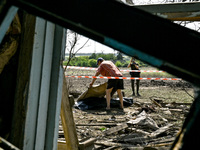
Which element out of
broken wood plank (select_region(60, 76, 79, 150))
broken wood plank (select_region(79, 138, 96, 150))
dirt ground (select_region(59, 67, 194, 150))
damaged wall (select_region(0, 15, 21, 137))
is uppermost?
damaged wall (select_region(0, 15, 21, 137))

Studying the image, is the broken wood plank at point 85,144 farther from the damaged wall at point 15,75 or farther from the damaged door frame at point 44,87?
the damaged wall at point 15,75

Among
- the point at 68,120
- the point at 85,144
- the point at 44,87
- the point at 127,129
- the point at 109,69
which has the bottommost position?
the point at 127,129

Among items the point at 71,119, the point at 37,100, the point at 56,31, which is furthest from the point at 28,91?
the point at 71,119

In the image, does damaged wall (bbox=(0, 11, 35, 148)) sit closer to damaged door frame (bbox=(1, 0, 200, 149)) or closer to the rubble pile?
damaged door frame (bbox=(1, 0, 200, 149))

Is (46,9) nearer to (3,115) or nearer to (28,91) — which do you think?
(28,91)

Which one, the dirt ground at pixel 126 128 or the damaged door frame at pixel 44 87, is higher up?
the damaged door frame at pixel 44 87

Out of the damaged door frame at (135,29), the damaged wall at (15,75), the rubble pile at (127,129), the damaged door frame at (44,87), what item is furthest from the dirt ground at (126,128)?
the damaged door frame at (135,29)

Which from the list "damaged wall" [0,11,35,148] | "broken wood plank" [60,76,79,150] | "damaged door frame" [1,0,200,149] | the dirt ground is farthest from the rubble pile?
"damaged door frame" [1,0,200,149]

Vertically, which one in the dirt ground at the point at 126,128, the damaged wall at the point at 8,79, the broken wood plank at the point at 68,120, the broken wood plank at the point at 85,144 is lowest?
the dirt ground at the point at 126,128

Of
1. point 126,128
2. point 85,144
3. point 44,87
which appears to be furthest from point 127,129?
point 44,87

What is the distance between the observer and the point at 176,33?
687mm

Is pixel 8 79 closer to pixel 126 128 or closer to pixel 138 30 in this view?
pixel 138 30

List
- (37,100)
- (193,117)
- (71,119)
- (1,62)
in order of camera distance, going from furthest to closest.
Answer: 1. (71,119)
2. (37,100)
3. (1,62)
4. (193,117)

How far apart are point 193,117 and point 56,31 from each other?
2.08 metres
